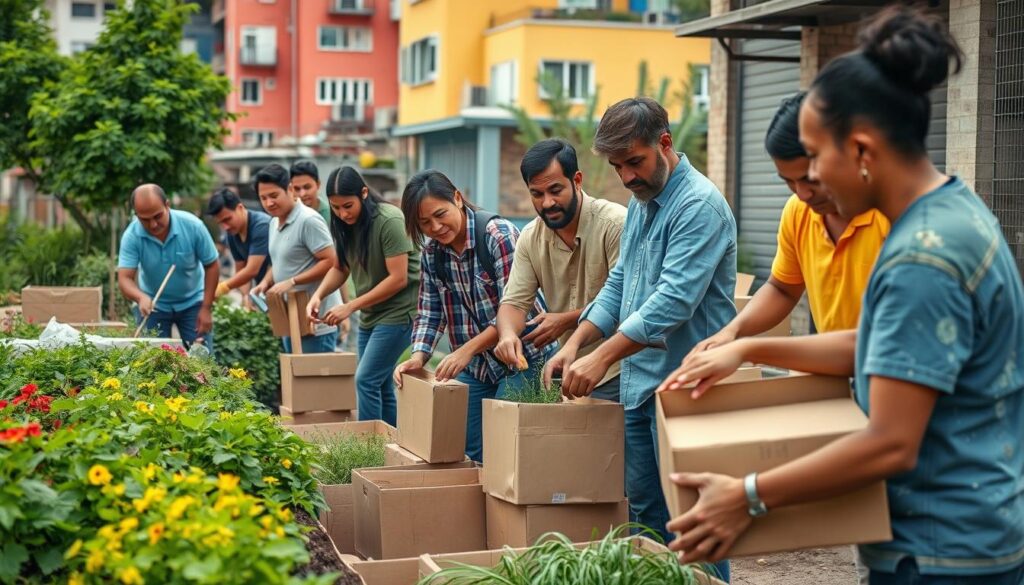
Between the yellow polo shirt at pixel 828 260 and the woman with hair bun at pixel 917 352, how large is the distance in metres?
0.85

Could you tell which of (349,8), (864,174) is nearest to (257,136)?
(349,8)

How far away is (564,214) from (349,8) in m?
50.6

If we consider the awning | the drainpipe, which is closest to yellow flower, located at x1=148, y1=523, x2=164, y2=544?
the awning

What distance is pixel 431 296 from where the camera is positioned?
606 cm

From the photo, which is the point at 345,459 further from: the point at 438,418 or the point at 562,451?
the point at 562,451

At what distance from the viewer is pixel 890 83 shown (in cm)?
238

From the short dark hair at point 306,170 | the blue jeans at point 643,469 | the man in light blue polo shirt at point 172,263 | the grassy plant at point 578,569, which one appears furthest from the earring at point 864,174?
the man in light blue polo shirt at point 172,263

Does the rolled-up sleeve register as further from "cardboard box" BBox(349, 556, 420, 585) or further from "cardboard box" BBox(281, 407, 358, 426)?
"cardboard box" BBox(281, 407, 358, 426)

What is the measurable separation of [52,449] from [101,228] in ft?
47.9

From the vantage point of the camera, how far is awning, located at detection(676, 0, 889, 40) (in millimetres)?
10500

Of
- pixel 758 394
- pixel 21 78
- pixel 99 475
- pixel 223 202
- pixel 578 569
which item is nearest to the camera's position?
pixel 758 394

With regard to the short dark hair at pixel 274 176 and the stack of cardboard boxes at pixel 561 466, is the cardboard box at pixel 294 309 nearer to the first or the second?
the short dark hair at pixel 274 176

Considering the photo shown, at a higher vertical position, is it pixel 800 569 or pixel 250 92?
pixel 250 92

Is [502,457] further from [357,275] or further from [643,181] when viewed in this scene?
[357,275]
